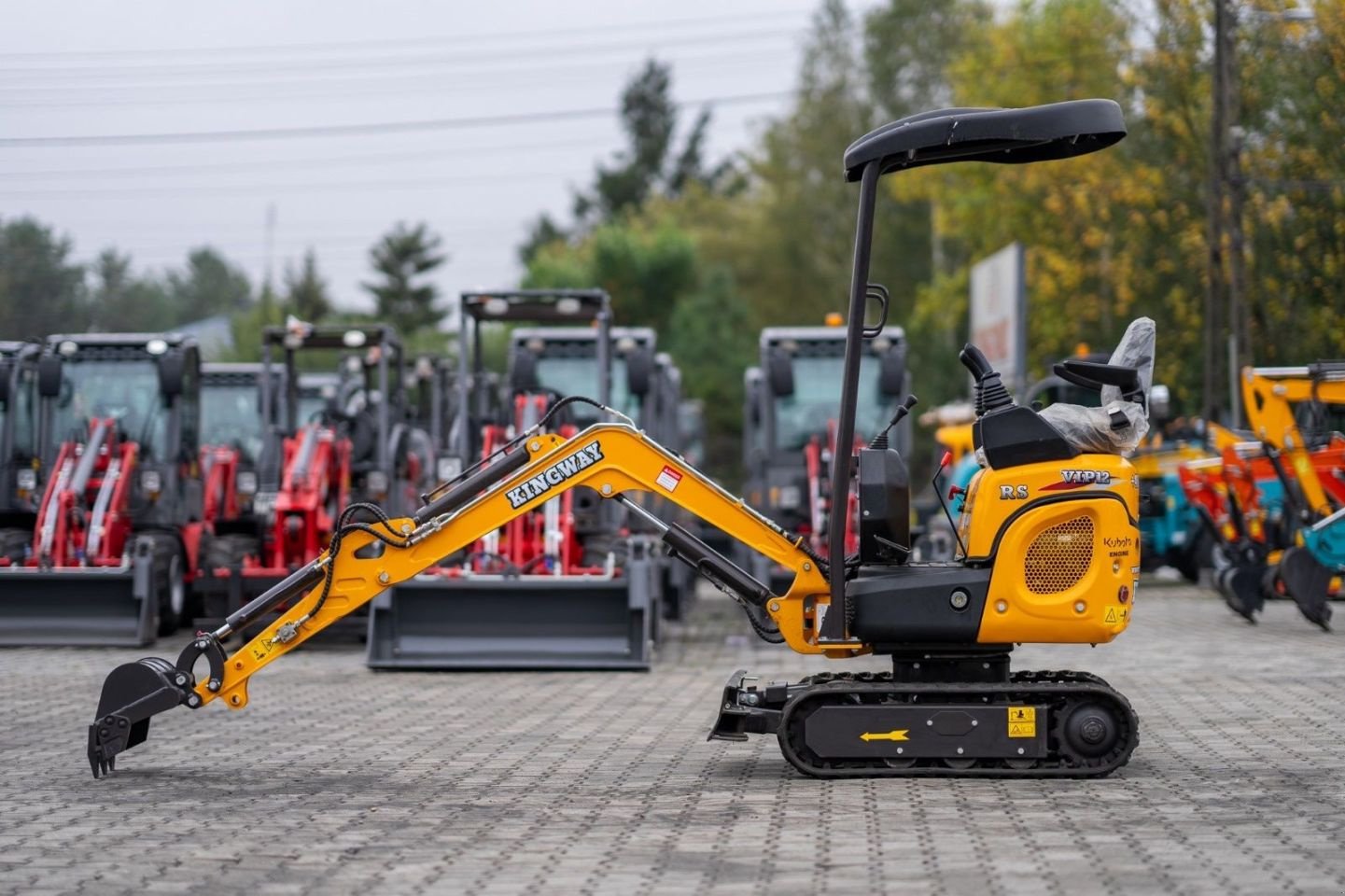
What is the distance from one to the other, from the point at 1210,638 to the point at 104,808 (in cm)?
1292

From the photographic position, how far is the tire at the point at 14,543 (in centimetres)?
1850

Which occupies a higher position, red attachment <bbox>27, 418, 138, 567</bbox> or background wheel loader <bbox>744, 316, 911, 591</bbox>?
background wheel loader <bbox>744, 316, 911, 591</bbox>

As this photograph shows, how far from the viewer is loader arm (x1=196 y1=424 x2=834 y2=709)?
10.0 meters

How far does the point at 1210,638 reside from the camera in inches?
747

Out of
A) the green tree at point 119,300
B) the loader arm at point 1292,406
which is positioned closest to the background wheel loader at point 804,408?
the loader arm at point 1292,406

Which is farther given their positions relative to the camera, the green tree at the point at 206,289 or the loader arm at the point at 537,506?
the green tree at the point at 206,289

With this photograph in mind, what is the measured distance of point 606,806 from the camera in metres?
8.99

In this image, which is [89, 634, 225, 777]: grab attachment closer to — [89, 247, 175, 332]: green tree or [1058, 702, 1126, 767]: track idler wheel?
[1058, 702, 1126, 767]: track idler wheel

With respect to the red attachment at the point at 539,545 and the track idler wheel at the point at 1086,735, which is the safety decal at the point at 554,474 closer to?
the track idler wheel at the point at 1086,735

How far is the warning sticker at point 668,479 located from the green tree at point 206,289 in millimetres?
37944

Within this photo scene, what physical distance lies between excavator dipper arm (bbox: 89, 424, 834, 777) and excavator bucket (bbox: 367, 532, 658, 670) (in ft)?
18.5

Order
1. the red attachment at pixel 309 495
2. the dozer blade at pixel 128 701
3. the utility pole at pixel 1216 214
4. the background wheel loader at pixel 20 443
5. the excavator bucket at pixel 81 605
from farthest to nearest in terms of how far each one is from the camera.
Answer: the utility pole at pixel 1216 214 < the background wheel loader at pixel 20 443 < the red attachment at pixel 309 495 < the excavator bucket at pixel 81 605 < the dozer blade at pixel 128 701

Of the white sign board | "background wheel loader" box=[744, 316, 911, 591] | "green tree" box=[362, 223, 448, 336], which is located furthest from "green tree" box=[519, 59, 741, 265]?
"background wheel loader" box=[744, 316, 911, 591]

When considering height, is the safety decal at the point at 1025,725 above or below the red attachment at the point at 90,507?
below
